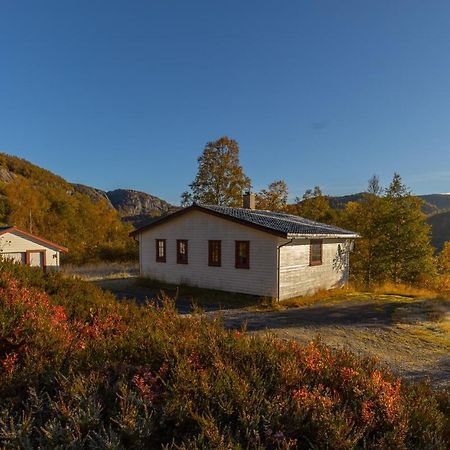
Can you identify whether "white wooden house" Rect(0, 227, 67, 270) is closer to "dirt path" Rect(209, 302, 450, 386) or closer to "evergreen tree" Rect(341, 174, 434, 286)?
"dirt path" Rect(209, 302, 450, 386)

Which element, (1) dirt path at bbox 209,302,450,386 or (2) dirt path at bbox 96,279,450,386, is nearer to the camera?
(1) dirt path at bbox 209,302,450,386

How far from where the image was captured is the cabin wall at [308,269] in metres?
15.3

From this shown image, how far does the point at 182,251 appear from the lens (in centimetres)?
1830

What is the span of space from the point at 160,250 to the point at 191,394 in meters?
16.8

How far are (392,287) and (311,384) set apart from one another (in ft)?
66.6

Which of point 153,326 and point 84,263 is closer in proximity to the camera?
point 153,326

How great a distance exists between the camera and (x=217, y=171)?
3300cm

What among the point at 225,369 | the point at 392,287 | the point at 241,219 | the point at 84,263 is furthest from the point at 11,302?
the point at 84,263

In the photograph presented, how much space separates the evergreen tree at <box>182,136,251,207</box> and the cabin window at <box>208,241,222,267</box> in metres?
15.8

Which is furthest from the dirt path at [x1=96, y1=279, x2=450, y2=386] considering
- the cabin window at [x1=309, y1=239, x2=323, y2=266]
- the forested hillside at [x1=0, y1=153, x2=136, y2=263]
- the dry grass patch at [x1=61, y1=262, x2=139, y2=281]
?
the forested hillside at [x1=0, y1=153, x2=136, y2=263]

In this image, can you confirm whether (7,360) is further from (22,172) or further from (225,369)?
(22,172)

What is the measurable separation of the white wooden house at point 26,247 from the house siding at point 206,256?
38.9ft

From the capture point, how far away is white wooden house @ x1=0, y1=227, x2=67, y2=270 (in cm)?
2609

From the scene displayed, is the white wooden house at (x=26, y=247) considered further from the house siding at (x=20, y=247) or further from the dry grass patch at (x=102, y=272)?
the dry grass patch at (x=102, y=272)
